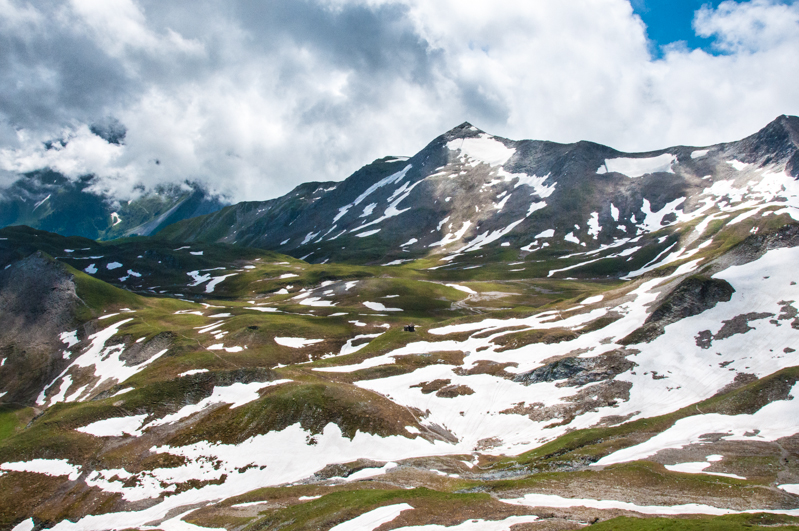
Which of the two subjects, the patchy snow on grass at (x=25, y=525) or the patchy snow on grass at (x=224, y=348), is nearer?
the patchy snow on grass at (x=25, y=525)

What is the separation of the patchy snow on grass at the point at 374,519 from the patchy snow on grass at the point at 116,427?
104 ft

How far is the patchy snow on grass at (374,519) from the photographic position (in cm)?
2461

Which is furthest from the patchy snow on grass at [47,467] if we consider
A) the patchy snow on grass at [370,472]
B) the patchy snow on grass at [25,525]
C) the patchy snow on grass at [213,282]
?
the patchy snow on grass at [213,282]

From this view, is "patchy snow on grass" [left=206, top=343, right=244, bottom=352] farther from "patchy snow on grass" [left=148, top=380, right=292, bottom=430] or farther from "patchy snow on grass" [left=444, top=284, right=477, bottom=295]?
"patchy snow on grass" [left=444, top=284, right=477, bottom=295]

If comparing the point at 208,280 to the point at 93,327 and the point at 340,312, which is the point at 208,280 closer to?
the point at 93,327

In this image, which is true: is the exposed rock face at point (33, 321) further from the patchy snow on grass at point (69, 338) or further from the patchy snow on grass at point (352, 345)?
the patchy snow on grass at point (352, 345)

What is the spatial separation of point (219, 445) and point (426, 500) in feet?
83.1

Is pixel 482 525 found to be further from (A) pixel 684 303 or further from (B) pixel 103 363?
(B) pixel 103 363

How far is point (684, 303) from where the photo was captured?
57906mm

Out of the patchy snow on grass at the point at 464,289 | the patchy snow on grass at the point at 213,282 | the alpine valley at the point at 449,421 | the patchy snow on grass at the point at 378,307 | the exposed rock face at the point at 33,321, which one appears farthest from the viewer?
the patchy snow on grass at the point at 213,282

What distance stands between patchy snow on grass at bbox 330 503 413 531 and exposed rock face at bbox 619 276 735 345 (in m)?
41.7

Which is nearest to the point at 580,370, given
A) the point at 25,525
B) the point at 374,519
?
the point at 374,519

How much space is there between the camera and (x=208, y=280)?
188 meters

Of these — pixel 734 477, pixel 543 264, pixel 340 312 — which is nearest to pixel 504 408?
pixel 734 477
